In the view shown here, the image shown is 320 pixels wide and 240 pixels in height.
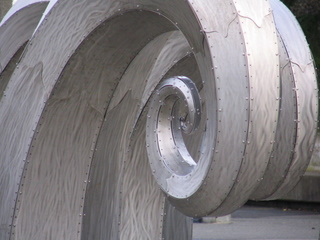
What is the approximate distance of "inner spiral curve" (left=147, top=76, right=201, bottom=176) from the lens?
632cm

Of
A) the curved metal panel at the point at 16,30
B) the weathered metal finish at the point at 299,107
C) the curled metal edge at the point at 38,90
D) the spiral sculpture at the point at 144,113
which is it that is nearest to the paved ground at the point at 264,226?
the spiral sculpture at the point at 144,113

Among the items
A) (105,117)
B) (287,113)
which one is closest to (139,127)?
(105,117)

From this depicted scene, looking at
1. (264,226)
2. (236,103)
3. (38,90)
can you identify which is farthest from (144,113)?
(264,226)

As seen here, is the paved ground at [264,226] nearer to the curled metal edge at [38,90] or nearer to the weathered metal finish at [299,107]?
the weathered metal finish at [299,107]

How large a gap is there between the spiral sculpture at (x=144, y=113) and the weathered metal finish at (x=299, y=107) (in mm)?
12

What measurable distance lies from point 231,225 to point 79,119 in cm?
827

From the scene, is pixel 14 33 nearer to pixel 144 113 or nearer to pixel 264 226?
pixel 144 113

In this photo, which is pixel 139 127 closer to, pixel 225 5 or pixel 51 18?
pixel 51 18

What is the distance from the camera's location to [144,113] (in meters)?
8.07

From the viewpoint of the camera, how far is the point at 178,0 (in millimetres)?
6105

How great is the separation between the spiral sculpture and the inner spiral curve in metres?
0.01

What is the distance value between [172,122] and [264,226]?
8.95 meters

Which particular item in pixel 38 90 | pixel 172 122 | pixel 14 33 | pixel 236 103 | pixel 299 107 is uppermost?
pixel 14 33

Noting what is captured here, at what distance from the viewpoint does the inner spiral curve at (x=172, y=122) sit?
632cm
